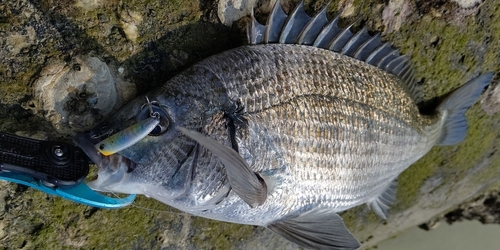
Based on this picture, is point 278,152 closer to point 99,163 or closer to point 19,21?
point 99,163

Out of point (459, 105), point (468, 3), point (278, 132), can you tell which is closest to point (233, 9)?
point (278, 132)

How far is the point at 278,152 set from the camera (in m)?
1.52

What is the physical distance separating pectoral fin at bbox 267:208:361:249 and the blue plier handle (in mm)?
753

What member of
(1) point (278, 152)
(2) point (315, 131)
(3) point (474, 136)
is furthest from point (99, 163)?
(3) point (474, 136)

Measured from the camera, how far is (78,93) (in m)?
1.47

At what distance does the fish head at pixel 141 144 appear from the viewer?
132 cm

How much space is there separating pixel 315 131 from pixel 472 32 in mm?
1154

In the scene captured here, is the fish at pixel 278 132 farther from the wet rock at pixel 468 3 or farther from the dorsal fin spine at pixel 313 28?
the wet rock at pixel 468 3

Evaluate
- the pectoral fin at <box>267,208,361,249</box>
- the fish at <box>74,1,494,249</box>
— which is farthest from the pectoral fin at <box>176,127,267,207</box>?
the pectoral fin at <box>267,208,361,249</box>

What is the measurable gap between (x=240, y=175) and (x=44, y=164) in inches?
23.7

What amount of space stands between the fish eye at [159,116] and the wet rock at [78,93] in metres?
0.22

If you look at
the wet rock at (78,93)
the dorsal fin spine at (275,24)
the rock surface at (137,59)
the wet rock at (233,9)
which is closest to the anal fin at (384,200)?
the rock surface at (137,59)

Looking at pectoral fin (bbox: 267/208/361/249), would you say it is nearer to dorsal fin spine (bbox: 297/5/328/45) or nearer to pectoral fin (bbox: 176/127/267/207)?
pectoral fin (bbox: 176/127/267/207)

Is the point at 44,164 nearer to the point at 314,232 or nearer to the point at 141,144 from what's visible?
the point at 141,144
